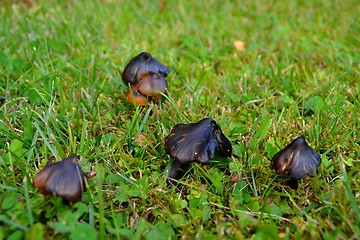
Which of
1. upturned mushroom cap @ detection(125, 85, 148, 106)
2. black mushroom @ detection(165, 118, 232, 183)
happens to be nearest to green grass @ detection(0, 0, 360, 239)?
upturned mushroom cap @ detection(125, 85, 148, 106)

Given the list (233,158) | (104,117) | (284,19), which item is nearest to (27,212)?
(104,117)

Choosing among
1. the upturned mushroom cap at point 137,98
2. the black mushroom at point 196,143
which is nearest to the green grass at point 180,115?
the upturned mushroom cap at point 137,98

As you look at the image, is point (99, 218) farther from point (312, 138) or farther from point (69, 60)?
point (69, 60)

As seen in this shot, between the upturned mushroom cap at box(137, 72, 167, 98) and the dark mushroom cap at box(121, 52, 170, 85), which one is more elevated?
the dark mushroom cap at box(121, 52, 170, 85)

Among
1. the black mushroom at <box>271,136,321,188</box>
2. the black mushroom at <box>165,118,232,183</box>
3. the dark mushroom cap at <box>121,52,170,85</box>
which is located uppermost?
the dark mushroom cap at <box>121,52,170,85</box>

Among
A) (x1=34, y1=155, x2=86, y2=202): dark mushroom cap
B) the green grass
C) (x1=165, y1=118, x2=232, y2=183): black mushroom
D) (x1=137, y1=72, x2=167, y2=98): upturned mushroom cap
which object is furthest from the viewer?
(x1=137, y1=72, x2=167, y2=98): upturned mushroom cap

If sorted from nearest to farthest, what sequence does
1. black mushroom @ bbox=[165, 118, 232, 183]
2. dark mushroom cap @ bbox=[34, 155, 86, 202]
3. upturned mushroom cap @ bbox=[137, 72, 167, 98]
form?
dark mushroom cap @ bbox=[34, 155, 86, 202] < black mushroom @ bbox=[165, 118, 232, 183] < upturned mushroom cap @ bbox=[137, 72, 167, 98]

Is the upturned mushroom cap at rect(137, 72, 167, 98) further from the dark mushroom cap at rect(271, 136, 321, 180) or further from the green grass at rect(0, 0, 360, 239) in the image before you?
Result: the dark mushroom cap at rect(271, 136, 321, 180)

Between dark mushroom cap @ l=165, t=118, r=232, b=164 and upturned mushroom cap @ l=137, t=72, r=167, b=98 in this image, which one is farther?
upturned mushroom cap @ l=137, t=72, r=167, b=98
